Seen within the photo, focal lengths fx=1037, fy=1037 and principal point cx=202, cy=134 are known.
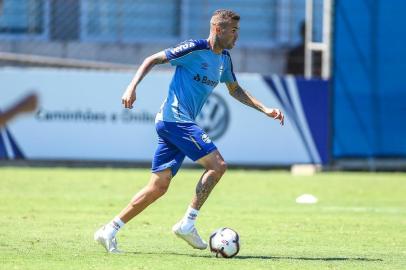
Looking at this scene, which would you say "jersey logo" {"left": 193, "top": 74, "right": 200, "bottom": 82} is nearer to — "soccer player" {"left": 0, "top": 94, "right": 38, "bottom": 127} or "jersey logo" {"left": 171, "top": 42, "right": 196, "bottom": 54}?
"jersey logo" {"left": 171, "top": 42, "right": 196, "bottom": 54}

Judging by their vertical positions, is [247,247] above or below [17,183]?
above

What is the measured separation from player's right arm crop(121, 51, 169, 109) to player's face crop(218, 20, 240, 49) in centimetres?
60

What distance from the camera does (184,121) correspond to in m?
10.2

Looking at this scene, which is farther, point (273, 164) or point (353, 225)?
point (273, 164)

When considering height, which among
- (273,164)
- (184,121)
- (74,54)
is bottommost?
(273,164)

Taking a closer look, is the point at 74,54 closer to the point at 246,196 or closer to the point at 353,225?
the point at 246,196

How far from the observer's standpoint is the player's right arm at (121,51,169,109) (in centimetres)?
959

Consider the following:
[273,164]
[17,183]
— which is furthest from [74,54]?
[17,183]

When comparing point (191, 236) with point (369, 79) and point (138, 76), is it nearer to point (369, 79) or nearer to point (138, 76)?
point (138, 76)

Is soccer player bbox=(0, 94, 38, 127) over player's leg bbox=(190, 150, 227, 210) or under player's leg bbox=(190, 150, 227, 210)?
under

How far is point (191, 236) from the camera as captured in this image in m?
10.2

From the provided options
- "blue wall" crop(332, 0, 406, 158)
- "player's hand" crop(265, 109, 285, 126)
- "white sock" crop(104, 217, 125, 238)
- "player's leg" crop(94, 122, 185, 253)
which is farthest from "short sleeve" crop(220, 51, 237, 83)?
"blue wall" crop(332, 0, 406, 158)

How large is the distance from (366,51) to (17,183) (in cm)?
945

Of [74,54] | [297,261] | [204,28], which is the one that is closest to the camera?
[297,261]
